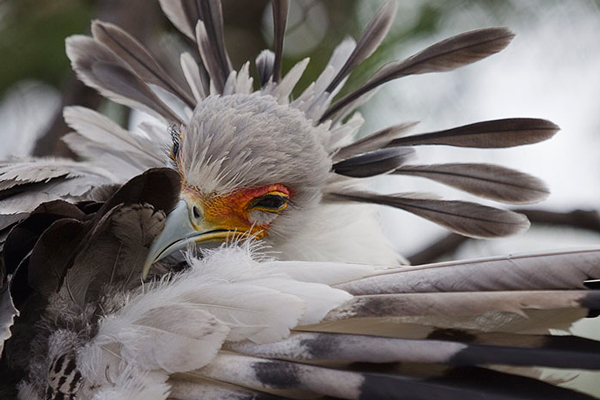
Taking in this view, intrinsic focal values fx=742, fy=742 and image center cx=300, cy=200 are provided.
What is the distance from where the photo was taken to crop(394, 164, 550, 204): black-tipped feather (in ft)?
4.39

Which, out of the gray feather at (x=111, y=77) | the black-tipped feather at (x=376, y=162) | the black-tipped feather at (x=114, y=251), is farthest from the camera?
the gray feather at (x=111, y=77)

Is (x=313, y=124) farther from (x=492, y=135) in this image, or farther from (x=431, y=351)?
(x=431, y=351)

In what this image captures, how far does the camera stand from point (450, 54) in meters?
Answer: 1.39

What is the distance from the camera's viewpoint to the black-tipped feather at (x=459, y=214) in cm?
132

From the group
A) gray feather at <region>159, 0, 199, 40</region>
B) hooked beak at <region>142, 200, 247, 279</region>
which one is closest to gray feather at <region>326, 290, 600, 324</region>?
hooked beak at <region>142, 200, 247, 279</region>

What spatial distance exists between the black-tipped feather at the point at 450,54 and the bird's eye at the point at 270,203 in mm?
293

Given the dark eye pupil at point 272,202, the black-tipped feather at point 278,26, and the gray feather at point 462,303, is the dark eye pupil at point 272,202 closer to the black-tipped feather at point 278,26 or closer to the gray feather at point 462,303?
the black-tipped feather at point 278,26

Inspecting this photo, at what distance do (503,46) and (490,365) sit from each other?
76 centimetres

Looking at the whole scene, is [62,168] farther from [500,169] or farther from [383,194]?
[500,169]

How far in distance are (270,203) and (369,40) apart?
418mm

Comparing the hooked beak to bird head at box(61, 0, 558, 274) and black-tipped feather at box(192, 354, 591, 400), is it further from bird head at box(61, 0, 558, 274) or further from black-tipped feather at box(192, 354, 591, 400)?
black-tipped feather at box(192, 354, 591, 400)

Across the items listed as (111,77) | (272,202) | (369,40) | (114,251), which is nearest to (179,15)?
(111,77)

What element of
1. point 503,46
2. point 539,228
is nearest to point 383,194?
point 503,46

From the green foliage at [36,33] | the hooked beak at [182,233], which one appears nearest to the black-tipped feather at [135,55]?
the hooked beak at [182,233]
